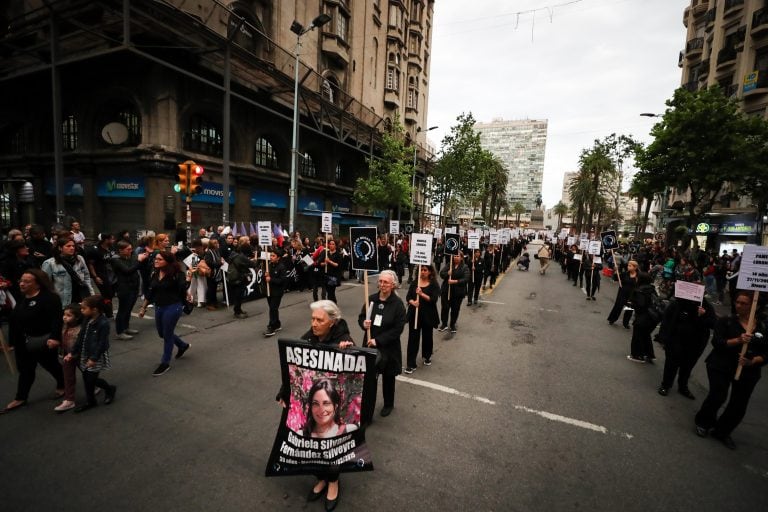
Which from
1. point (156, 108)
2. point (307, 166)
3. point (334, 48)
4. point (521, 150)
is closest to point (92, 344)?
point (156, 108)

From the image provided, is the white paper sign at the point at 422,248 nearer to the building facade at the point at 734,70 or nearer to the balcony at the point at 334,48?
the building facade at the point at 734,70

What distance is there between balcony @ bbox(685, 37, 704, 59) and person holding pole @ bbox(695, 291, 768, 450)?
40.5m

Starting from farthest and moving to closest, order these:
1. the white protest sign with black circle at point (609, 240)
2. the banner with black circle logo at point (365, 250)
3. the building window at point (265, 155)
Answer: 1. the building window at point (265, 155)
2. the white protest sign with black circle at point (609, 240)
3. the banner with black circle logo at point (365, 250)


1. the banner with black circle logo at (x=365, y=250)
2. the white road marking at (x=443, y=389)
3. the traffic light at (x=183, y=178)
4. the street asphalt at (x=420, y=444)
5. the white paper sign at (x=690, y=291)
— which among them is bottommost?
the white road marking at (x=443, y=389)

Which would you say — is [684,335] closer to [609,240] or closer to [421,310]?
[421,310]

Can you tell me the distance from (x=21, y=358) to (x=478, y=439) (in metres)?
5.45

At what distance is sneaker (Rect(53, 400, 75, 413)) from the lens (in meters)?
4.17

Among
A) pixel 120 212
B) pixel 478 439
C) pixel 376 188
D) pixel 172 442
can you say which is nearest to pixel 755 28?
pixel 376 188

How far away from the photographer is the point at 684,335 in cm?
515

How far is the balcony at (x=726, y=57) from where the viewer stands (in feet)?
81.7

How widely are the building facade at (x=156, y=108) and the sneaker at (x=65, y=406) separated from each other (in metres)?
9.98

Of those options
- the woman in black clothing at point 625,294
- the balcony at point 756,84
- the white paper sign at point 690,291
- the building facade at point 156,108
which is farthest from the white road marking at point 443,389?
the balcony at point 756,84

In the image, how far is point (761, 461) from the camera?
387cm

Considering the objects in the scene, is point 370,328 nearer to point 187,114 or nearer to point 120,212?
point 187,114
